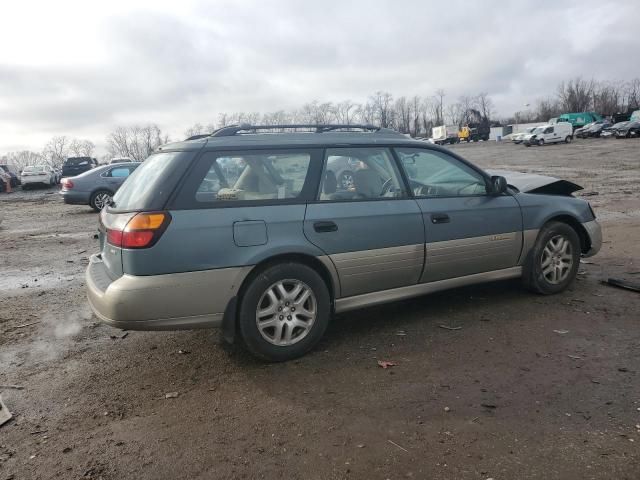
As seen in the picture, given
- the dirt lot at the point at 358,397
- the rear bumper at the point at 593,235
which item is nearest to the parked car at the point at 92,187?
the dirt lot at the point at 358,397

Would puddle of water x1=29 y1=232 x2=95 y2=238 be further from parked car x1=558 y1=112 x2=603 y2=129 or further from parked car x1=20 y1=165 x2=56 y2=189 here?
parked car x1=558 y1=112 x2=603 y2=129

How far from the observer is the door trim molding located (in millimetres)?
4059

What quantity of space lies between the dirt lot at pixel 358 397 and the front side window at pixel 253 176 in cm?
131

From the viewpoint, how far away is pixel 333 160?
4.11m

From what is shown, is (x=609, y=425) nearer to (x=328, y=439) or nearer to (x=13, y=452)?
(x=328, y=439)

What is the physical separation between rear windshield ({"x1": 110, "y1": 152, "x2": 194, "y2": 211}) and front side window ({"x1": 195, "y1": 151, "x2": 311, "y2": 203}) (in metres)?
0.18

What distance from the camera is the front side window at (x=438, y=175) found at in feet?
14.7

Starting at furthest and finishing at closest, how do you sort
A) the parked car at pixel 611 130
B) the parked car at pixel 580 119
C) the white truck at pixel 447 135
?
the white truck at pixel 447 135, the parked car at pixel 580 119, the parked car at pixel 611 130

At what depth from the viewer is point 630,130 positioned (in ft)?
150

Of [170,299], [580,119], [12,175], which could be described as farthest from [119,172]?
[580,119]

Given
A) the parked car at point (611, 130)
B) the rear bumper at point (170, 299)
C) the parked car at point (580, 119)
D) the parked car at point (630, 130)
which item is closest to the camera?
the rear bumper at point (170, 299)

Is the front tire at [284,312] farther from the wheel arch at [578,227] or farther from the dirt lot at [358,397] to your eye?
the wheel arch at [578,227]

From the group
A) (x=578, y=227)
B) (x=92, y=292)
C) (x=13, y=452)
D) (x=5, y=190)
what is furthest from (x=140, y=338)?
(x=5, y=190)

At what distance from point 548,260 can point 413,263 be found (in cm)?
169
